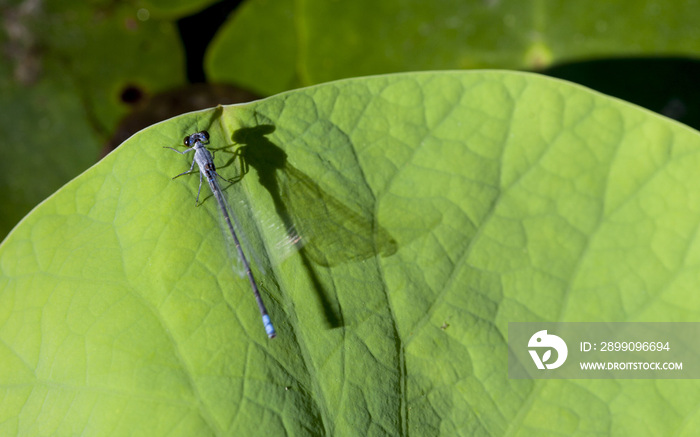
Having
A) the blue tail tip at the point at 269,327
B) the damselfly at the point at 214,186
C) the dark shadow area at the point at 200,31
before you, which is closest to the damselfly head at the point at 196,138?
the damselfly at the point at 214,186

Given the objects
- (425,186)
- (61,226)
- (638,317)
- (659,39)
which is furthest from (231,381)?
(659,39)

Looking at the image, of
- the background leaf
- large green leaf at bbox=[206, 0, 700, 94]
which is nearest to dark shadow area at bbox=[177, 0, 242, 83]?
the background leaf

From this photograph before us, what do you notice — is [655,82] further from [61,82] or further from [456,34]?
[61,82]

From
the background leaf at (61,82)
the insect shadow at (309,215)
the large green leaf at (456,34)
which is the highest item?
the background leaf at (61,82)

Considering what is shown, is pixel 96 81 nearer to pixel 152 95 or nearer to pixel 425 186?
pixel 152 95

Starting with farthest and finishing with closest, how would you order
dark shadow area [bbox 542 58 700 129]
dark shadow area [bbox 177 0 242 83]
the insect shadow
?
dark shadow area [bbox 177 0 242 83] → dark shadow area [bbox 542 58 700 129] → the insect shadow

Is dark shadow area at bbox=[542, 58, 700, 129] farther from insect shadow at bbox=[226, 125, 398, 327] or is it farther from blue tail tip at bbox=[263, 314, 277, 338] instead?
blue tail tip at bbox=[263, 314, 277, 338]

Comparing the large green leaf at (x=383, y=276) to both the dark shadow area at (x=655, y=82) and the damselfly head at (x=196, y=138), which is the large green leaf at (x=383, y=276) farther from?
the dark shadow area at (x=655, y=82)
